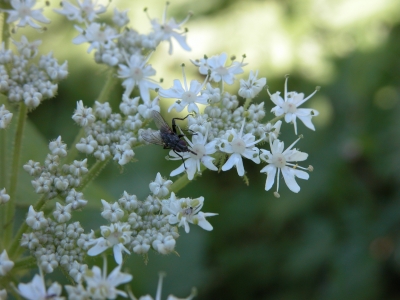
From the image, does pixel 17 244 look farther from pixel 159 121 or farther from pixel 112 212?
pixel 159 121

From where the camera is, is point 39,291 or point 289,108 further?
point 289,108

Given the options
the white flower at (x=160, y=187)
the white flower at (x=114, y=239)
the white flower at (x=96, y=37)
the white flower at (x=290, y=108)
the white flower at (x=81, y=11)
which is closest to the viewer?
the white flower at (x=114, y=239)

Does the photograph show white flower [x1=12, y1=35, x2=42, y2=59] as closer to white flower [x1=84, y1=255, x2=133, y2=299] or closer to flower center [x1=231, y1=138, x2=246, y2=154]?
flower center [x1=231, y1=138, x2=246, y2=154]

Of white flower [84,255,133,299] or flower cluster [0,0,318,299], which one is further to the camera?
flower cluster [0,0,318,299]

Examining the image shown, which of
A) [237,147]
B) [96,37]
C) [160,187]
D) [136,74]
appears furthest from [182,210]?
[96,37]

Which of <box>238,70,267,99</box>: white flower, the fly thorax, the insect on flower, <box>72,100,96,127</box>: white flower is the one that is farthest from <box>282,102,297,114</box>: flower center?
the fly thorax

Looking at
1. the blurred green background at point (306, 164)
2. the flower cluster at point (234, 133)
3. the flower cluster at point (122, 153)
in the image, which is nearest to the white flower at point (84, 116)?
the flower cluster at point (122, 153)

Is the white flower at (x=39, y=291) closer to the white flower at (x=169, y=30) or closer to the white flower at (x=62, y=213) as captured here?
the white flower at (x=62, y=213)
